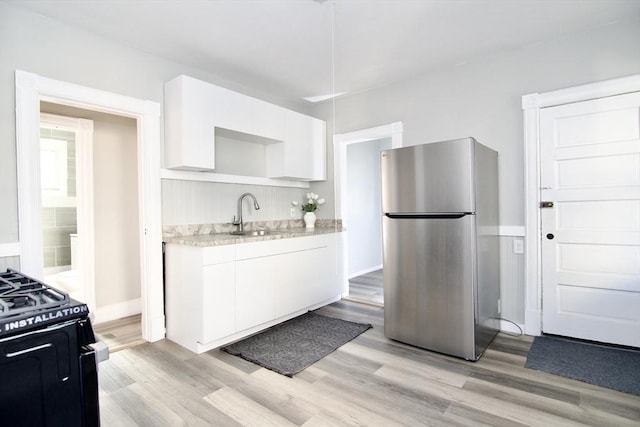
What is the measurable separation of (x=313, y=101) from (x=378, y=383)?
3.43 meters

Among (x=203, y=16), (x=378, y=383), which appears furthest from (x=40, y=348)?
(x=203, y=16)

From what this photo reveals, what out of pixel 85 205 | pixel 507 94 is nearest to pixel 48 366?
pixel 85 205

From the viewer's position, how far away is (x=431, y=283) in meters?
2.52

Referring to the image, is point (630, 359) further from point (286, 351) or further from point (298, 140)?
point (298, 140)

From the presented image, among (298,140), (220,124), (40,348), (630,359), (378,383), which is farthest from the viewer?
(298,140)

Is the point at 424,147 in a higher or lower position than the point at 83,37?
lower

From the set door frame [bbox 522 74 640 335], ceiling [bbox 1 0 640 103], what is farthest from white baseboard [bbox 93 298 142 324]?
door frame [bbox 522 74 640 335]

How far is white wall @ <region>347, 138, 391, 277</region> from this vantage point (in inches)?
213

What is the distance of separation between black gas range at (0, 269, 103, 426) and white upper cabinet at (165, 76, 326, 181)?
6.74 feet

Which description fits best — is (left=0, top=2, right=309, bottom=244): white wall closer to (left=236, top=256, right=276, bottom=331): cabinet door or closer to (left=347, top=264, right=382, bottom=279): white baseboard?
(left=236, top=256, right=276, bottom=331): cabinet door

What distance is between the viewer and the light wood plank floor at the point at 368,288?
407 centimetres

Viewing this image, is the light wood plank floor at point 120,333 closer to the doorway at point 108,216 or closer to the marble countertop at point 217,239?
the doorway at point 108,216

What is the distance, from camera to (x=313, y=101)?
435 cm

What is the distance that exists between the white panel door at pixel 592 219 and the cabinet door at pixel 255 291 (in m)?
2.39
